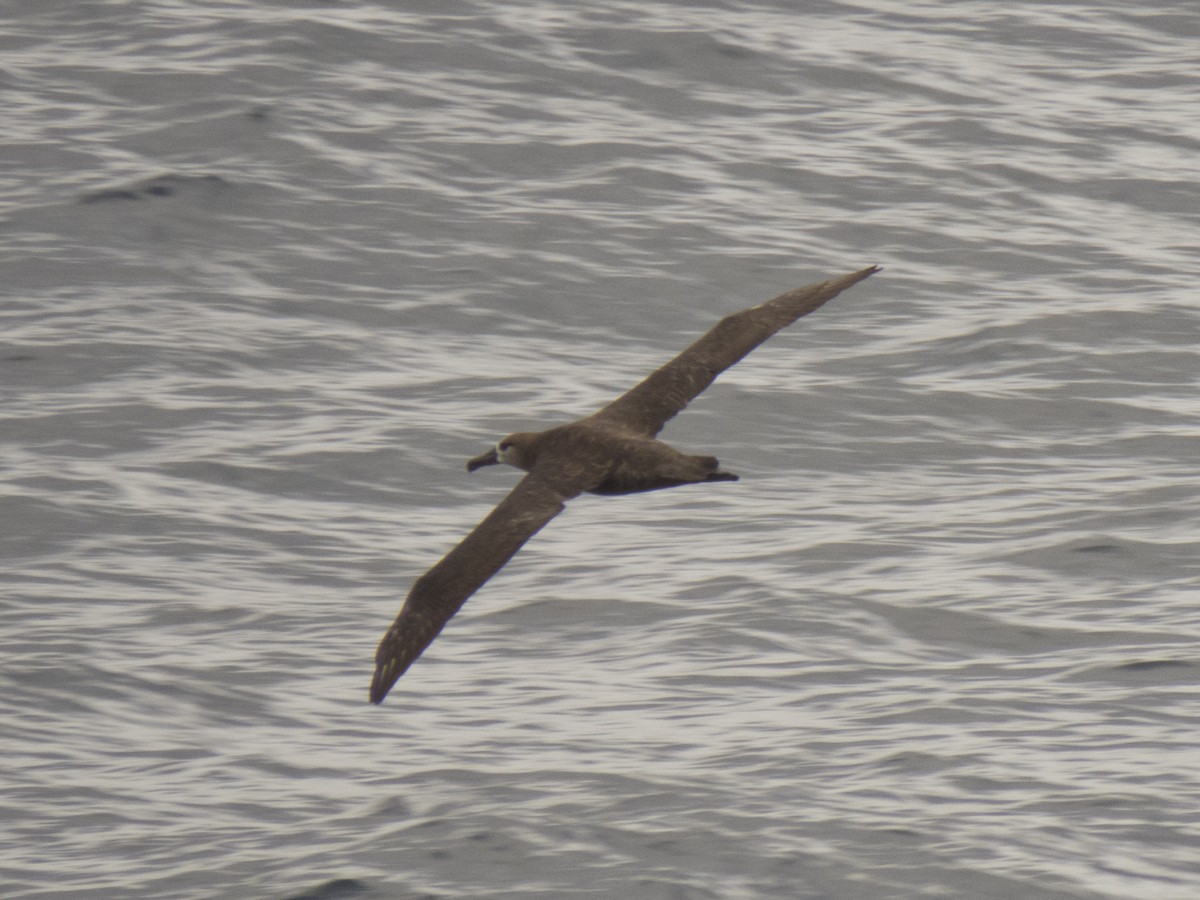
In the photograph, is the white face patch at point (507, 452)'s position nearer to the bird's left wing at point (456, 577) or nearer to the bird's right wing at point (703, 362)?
the bird's right wing at point (703, 362)

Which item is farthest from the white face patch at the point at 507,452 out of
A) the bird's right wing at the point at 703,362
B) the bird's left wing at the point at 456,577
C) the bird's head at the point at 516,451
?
the bird's left wing at the point at 456,577

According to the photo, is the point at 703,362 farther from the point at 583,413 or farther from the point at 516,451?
the point at 583,413

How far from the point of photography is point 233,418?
466 inches

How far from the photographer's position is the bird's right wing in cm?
908

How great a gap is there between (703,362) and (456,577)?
2.44 metres

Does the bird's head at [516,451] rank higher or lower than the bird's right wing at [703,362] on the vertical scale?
lower

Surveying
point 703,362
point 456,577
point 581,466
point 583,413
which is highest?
point 703,362

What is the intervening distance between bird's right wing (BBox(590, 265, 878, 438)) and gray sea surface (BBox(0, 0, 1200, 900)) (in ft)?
3.80

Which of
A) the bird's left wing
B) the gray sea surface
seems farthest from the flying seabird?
the gray sea surface

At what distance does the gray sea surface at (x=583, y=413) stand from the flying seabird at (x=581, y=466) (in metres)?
0.91

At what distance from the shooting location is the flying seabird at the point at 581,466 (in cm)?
733

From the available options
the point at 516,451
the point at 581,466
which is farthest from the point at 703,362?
the point at 581,466

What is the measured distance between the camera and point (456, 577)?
7473 mm

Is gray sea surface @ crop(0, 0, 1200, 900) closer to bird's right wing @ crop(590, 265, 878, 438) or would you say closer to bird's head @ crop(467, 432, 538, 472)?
bird's head @ crop(467, 432, 538, 472)
